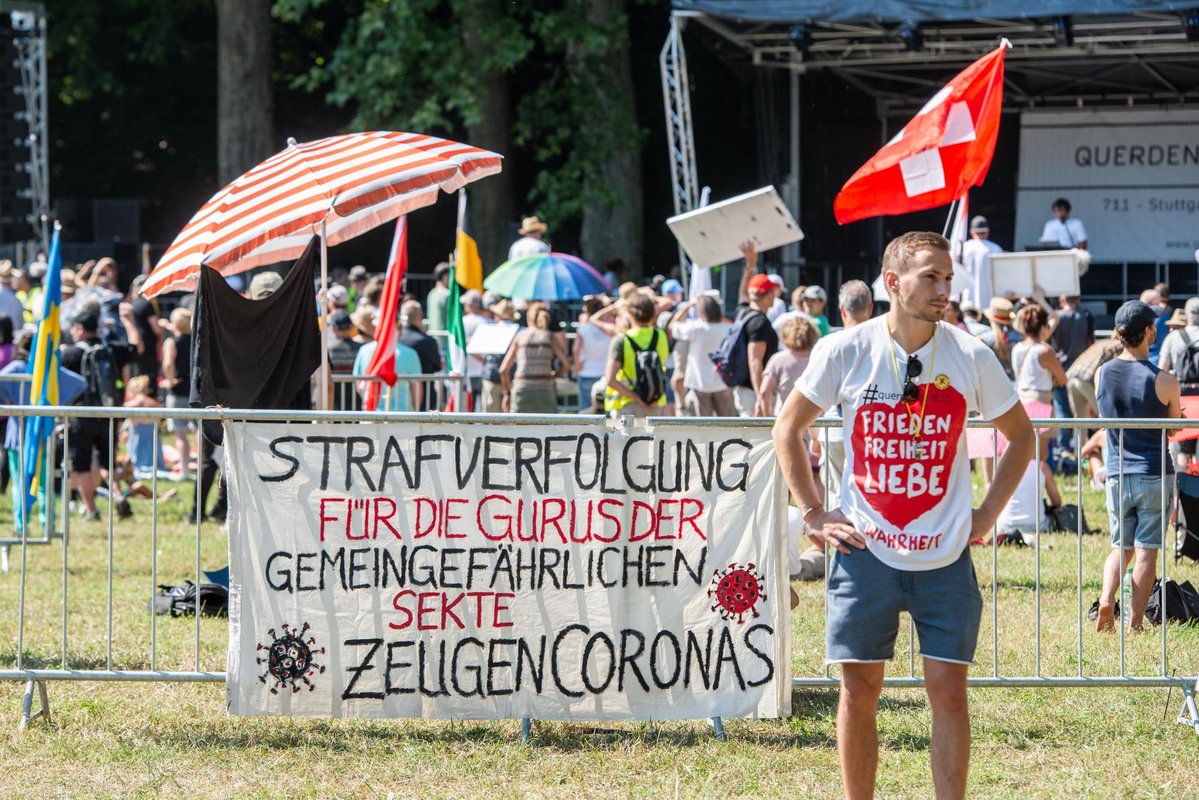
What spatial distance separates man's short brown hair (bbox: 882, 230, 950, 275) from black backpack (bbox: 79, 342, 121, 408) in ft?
29.1

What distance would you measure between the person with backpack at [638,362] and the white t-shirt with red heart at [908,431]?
6.66 metres

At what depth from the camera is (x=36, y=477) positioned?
9742 mm

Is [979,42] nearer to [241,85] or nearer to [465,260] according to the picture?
[465,260]

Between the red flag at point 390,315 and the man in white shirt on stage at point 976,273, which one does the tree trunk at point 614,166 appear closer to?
the man in white shirt on stage at point 976,273

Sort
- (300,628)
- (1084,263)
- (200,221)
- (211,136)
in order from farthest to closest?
1. (211,136)
2. (1084,263)
3. (200,221)
4. (300,628)

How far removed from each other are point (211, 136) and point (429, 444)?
2485 cm

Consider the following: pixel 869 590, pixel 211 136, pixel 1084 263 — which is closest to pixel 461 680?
pixel 869 590

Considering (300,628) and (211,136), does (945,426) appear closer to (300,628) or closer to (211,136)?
(300,628)

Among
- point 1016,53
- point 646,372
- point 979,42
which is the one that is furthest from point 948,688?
point 1016,53

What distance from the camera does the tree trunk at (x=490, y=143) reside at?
2177 centimetres

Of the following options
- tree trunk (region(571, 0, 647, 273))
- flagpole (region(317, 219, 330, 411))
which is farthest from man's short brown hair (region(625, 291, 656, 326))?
tree trunk (region(571, 0, 647, 273))

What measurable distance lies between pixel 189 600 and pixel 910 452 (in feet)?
16.3

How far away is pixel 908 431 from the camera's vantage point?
459cm

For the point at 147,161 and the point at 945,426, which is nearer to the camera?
the point at 945,426
